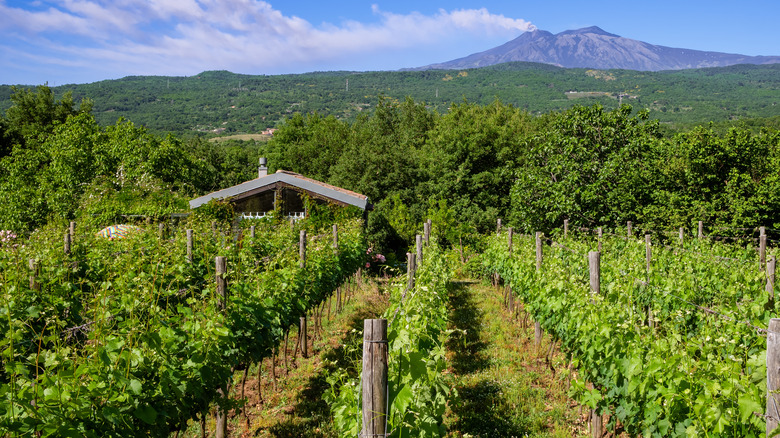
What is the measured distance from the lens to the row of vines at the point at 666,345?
3002 millimetres

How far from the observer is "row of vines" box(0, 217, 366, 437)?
103 inches

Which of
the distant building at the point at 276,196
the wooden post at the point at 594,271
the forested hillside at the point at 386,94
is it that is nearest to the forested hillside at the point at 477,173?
the distant building at the point at 276,196

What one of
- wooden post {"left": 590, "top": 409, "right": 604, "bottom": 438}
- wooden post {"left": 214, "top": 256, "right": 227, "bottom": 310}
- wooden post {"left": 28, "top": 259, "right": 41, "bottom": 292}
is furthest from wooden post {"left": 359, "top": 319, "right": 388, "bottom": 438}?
wooden post {"left": 28, "top": 259, "right": 41, "bottom": 292}

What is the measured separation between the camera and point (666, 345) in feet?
12.1

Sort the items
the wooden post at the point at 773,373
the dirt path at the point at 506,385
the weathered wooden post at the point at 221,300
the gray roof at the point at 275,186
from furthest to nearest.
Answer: the gray roof at the point at 275,186 → the dirt path at the point at 506,385 → the weathered wooden post at the point at 221,300 → the wooden post at the point at 773,373

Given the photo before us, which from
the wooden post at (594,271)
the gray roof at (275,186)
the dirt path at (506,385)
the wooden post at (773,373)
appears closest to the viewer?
the wooden post at (773,373)

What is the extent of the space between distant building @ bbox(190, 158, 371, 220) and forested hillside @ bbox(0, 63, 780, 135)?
2767 inches

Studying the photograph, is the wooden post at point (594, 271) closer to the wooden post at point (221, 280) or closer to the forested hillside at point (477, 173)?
the wooden post at point (221, 280)

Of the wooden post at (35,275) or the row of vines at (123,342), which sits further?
the wooden post at (35,275)

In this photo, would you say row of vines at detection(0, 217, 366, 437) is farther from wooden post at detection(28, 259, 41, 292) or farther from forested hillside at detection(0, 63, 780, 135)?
forested hillside at detection(0, 63, 780, 135)

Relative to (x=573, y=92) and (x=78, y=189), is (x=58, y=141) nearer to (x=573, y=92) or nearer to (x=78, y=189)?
(x=78, y=189)

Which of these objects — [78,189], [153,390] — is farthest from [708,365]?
[78,189]

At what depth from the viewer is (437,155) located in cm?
2389

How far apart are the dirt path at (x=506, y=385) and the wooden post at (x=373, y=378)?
96 centimetres
